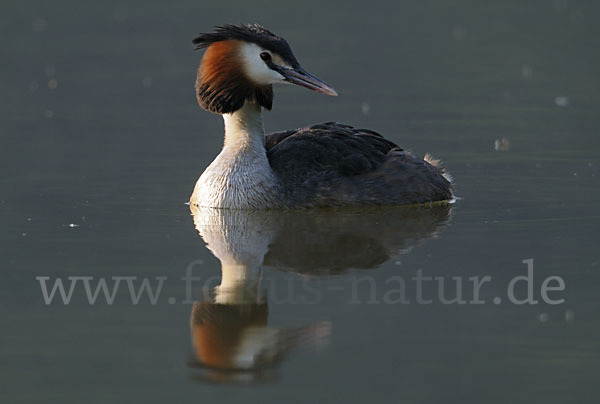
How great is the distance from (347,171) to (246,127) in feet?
3.60

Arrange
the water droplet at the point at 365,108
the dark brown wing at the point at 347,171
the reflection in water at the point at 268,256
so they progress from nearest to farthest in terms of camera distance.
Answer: the reflection in water at the point at 268,256 → the dark brown wing at the point at 347,171 → the water droplet at the point at 365,108

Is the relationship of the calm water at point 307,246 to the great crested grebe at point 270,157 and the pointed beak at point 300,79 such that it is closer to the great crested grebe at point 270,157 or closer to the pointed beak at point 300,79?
the great crested grebe at point 270,157

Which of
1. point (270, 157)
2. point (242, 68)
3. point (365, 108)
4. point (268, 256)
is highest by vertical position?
point (365, 108)

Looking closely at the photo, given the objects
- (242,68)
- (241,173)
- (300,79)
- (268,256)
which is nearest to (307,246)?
(268,256)

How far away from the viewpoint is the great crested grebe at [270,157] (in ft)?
38.0

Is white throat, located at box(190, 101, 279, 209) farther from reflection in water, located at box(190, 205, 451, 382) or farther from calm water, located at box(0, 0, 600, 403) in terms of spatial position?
calm water, located at box(0, 0, 600, 403)

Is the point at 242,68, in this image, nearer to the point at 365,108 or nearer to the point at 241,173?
the point at 241,173

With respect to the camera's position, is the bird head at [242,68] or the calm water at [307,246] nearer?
the calm water at [307,246]

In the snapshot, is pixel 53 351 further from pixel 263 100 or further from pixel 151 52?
pixel 151 52

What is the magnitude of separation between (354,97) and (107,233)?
915 centimetres

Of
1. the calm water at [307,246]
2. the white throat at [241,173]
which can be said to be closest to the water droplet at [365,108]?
the calm water at [307,246]

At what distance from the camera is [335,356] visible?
284 inches

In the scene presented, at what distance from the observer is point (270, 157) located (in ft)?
39.6

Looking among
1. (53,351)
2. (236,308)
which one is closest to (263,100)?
(236,308)
